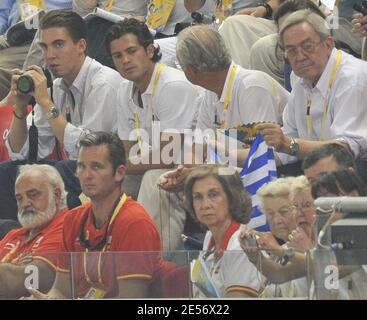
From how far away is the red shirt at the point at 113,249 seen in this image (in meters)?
6.38

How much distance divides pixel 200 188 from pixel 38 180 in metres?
1.09

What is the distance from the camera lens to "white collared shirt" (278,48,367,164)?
7688mm

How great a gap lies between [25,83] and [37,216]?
1.22m

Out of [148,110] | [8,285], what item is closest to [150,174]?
[148,110]

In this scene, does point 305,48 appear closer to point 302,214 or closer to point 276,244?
point 302,214

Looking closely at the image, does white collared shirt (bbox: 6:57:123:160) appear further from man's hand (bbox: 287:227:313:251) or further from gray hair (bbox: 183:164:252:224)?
man's hand (bbox: 287:227:313:251)

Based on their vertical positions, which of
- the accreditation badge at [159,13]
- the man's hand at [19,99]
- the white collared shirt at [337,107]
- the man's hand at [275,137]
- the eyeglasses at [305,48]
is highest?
the accreditation badge at [159,13]

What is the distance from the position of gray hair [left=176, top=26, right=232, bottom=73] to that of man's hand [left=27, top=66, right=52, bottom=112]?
3.52ft

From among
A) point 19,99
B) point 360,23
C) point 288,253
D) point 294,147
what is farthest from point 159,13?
point 288,253

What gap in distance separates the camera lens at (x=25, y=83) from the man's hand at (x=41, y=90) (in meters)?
0.02

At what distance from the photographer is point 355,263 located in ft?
18.4

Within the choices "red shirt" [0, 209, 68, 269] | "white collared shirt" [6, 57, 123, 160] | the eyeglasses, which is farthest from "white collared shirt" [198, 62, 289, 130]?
"red shirt" [0, 209, 68, 269]

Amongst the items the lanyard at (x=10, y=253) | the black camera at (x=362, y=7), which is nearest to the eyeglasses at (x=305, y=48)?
the black camera at (x=362, y=7)

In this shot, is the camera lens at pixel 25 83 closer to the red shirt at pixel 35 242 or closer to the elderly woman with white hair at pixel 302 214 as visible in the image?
the red shirt at pixel 35 242
